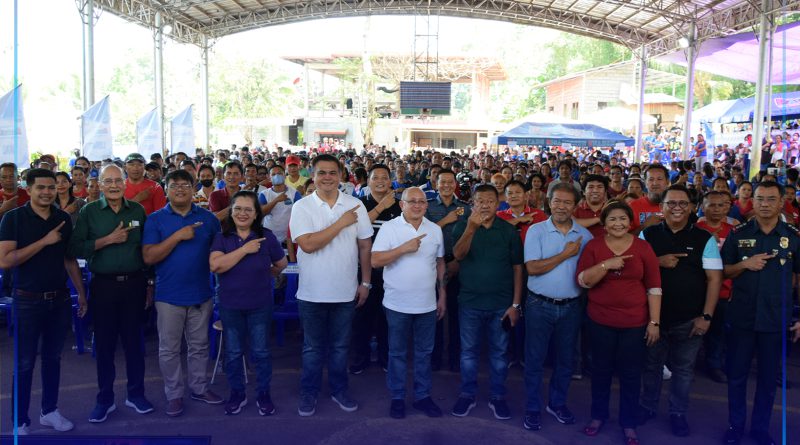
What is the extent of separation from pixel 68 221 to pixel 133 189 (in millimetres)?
2201

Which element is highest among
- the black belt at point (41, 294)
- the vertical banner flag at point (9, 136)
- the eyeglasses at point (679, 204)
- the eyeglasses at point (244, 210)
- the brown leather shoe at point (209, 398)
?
the vertical banner flag at point (9, 136)

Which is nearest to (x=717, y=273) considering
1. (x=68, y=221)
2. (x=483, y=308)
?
(x=483, y=308)

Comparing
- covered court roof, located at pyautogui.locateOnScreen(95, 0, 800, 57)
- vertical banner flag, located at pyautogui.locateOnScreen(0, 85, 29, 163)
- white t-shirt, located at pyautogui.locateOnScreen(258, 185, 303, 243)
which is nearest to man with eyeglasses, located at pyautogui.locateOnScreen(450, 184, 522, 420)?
white t-shirt, located at pyautogui.locateOnScreen(258, 185, 303, 243)

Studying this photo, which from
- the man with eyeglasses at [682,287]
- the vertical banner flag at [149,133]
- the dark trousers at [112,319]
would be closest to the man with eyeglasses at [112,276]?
the dark trousers at [112,319]

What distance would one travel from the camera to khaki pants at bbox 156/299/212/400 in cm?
387

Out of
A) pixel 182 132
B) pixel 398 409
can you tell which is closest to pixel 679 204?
pixel 398 409

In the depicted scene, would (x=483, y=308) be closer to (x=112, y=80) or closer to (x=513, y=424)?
(x=513, y=424)

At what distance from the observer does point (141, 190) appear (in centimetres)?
589

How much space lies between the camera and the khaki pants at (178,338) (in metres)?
3.87

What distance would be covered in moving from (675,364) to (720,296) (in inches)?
37.9

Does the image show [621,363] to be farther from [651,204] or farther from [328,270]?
[651,204]

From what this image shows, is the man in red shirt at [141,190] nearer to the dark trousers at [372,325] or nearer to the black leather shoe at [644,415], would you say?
the dark trousers at [372,325]

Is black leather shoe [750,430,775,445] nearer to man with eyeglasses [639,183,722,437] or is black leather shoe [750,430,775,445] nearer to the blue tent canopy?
man with eyeglasses [639,183,722,437]

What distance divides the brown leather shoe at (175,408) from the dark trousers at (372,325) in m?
1.40
